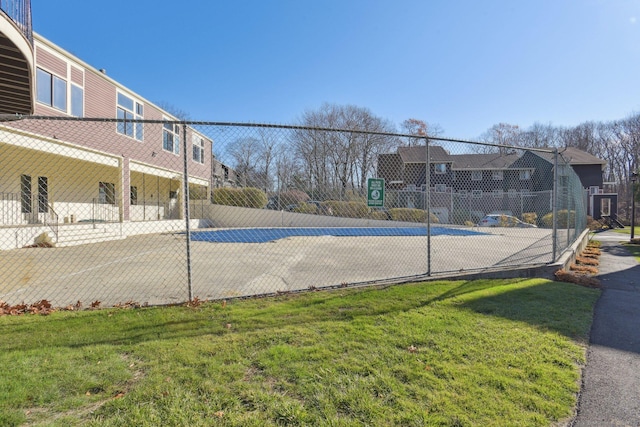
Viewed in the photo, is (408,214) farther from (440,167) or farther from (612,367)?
(440,167)

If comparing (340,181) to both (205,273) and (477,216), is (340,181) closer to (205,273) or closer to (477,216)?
(205,273)

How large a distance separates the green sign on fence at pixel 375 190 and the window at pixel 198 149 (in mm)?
20730

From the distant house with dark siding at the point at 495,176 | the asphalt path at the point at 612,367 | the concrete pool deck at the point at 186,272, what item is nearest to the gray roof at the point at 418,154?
the distant house with dark siding at the point at 495,176

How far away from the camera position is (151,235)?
56.7 feet

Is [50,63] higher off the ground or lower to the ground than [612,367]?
higher

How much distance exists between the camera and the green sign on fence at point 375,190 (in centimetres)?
520

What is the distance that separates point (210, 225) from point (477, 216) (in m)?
16.5

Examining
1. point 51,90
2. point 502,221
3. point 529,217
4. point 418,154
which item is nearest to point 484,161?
point 418,154

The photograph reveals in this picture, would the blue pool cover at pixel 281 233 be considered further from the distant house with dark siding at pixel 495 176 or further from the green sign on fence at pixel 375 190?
the green sign on fence at pixel 375 190

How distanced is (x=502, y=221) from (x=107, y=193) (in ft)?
73.4

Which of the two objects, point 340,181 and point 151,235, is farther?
point 151,235

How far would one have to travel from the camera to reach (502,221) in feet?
67.5

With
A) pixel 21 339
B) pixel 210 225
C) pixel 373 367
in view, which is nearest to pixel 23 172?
pixel 210 225

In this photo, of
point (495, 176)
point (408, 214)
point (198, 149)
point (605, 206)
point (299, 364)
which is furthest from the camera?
point (495, 176)
